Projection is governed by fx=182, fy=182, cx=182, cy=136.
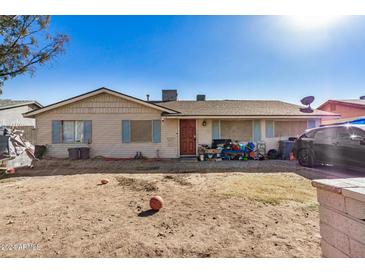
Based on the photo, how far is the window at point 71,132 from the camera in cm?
1023

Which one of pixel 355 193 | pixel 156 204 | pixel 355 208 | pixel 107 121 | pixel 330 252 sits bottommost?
pixel 156 204

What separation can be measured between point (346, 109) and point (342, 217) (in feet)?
77.3

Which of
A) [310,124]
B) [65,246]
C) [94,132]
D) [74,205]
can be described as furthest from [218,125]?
[65,246]

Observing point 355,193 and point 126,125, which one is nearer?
point 355,193

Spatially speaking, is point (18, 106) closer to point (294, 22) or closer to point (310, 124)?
point (294, 22)

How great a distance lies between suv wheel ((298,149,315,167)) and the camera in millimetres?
7453

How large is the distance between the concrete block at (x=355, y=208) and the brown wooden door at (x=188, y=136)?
30.6ft

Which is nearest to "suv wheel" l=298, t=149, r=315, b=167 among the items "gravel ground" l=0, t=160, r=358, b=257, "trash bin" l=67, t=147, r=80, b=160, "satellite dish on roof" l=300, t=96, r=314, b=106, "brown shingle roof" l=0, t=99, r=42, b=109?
"gravel ground" l=0, t=160, r=358, b=257

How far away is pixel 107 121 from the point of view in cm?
1034

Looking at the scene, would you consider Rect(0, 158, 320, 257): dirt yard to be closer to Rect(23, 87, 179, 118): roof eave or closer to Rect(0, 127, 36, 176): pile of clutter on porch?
Rect(0, 127, 36, 176): pile of clutter on porch

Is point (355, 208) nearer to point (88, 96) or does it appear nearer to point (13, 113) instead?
point (88, 96)

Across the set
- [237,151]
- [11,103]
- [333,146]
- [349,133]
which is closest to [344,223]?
[349,133]

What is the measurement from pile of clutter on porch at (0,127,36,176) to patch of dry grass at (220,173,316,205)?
8.43 meters

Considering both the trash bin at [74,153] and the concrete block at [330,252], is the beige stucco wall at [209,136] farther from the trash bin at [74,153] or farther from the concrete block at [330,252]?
the concrete block at [330,252]
